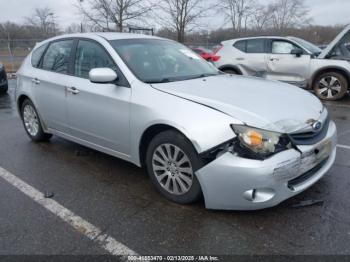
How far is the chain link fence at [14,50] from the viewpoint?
19.0m

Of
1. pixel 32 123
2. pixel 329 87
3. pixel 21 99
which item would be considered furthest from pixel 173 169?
pixel 329 87

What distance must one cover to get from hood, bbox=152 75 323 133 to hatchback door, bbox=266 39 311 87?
5150mm

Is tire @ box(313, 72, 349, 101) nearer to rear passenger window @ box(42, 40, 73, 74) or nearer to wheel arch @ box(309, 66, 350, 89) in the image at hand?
wheel arch @ box(309, 66, 350, 89)

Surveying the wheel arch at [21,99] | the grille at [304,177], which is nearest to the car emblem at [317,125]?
the grille at [304,177]

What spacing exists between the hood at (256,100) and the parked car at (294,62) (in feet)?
15.9

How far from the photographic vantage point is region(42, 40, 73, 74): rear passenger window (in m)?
4.41

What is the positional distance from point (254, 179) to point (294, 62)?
679 cm

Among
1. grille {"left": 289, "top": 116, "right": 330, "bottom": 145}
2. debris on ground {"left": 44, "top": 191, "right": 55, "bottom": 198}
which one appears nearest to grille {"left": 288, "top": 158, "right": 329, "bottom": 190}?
grille {"left": 289, "top": 116, "right": 330, "bottom": 145}

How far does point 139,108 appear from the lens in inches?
132

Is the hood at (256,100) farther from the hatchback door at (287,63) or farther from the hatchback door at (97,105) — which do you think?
the hatchback door at (287,63)

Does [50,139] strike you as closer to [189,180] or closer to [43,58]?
[43,58]

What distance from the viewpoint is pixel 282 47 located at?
354 inches

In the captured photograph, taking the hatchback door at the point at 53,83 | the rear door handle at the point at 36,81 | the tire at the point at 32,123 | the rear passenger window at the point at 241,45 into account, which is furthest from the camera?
the rear passenger window at the point at 241,45

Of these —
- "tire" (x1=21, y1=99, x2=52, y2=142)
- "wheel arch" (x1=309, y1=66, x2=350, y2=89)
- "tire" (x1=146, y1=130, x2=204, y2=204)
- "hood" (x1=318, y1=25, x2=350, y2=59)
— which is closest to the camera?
"tire" (x1=146, y1=130, x2=204, y2=204)
